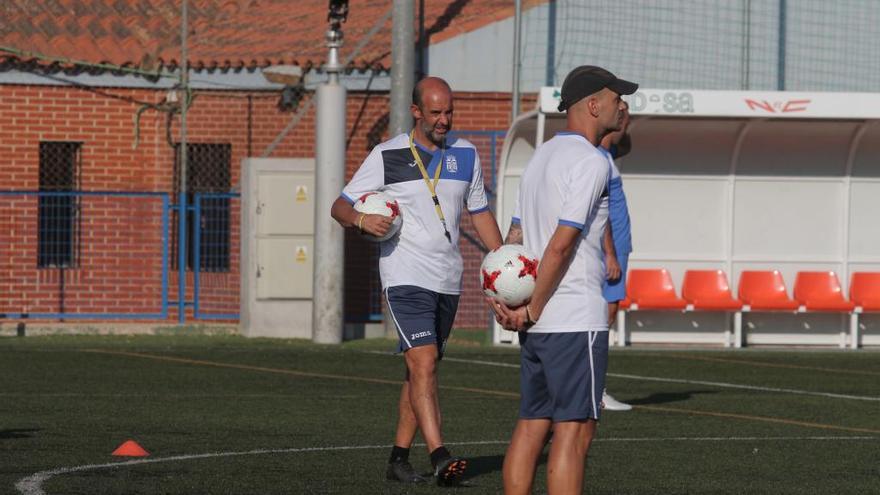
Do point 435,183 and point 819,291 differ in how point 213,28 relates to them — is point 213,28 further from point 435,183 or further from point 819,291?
point 435,183

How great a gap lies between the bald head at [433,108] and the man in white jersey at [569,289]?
6.43ft

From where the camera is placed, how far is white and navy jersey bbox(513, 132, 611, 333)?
254 inches

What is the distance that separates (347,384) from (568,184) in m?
8.76

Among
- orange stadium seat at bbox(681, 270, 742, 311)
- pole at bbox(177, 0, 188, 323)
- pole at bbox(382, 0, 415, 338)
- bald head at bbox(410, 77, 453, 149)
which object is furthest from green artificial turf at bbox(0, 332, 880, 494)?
pole at bbox(382, 0, 415, 338)

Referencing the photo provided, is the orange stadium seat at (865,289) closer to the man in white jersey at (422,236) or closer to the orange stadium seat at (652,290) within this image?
the orange stadium seat at (652,290)

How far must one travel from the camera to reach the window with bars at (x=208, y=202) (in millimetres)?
22781

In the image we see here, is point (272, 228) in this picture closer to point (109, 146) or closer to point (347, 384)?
point (109, 146)

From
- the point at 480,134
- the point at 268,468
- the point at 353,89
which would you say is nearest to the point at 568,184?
the point at 268,468

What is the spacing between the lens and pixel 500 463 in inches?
379

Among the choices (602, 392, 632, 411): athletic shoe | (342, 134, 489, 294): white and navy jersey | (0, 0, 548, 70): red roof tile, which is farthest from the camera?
(0, 0, 548, 70): red roof tile

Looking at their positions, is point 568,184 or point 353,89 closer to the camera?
point 568,184

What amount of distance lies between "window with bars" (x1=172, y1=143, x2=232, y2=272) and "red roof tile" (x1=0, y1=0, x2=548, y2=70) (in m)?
1.29

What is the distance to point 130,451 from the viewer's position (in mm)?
9672

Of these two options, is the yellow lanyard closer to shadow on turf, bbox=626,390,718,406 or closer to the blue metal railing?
shadow on turf, bbox=626,390,718,406
